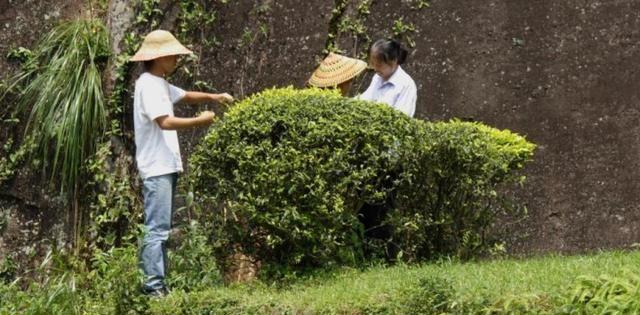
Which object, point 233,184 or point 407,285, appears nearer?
point 407,285

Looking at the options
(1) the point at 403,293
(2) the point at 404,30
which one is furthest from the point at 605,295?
(2) the point at 404,30

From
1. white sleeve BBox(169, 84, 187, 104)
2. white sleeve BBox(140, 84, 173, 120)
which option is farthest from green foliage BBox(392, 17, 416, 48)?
white sleeve BBox(140, 84, 173, 120)

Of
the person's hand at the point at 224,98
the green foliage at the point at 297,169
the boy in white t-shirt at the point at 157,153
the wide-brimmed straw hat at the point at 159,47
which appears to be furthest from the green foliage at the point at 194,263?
the wide-brimmed straw hat at the point at 159,47

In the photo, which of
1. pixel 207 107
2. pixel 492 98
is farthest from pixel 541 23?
pixel 207 107

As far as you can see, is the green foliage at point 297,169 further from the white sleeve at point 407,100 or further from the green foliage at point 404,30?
the green foliage at point 404,30

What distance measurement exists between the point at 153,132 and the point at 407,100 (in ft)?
5.50

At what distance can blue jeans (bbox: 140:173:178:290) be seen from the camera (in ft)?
24.2

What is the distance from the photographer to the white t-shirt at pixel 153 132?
24.5ft

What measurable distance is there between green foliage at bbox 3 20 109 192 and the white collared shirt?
2.34 meters

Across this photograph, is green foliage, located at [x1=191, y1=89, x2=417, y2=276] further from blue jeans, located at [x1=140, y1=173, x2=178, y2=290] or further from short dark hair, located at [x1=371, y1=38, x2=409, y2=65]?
short dark hair, located at [x1=371, y1=38, x2=409, y2=65]

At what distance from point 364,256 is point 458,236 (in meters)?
0.63

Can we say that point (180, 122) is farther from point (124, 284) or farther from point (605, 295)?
point (605, 295)

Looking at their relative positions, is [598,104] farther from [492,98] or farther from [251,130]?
[251,130]

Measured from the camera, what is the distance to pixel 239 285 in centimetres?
717
